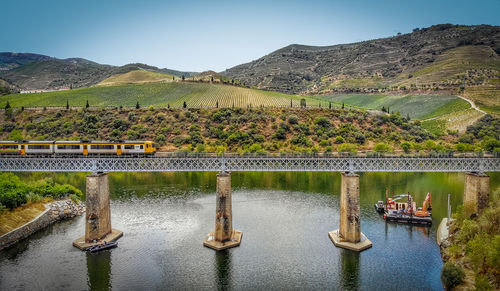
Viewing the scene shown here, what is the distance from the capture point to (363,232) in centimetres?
3959

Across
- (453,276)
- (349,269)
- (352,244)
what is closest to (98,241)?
(349,269)

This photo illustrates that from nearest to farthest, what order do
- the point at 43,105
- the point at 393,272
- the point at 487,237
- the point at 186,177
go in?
the point at 487,237 < the point at 393,272 < the point at 186,177 < the point at 43,105

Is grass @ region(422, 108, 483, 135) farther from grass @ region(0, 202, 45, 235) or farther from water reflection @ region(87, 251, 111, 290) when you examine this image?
grass @ region(0, 202, 45, 235)

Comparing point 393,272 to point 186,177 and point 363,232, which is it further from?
point 186,177

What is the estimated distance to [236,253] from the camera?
3406 centimetres

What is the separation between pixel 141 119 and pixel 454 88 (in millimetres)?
113905

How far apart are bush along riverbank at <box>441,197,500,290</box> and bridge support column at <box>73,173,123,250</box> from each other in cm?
3272

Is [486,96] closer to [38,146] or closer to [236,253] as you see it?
[236,253]

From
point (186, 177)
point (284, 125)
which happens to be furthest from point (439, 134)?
point (186, 177)

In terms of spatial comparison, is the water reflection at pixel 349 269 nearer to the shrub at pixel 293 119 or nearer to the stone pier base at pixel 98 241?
the stone pier base at pixel 98 241

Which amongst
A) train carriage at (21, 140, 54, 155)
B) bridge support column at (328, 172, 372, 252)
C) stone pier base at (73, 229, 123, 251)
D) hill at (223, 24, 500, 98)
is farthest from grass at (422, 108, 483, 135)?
train carriage at (21, 140, 54, 155)

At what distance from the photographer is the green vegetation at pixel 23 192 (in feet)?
127

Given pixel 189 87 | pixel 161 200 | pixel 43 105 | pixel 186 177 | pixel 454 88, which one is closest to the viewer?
pixel 161 200

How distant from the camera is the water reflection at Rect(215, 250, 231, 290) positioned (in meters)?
29.1
